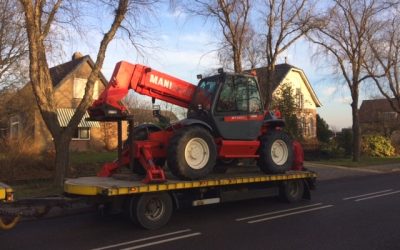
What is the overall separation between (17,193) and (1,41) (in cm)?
1695

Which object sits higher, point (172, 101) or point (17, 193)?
point (172, 101)

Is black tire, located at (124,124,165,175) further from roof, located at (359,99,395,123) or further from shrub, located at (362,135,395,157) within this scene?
roof, located at (359,99,395,123)

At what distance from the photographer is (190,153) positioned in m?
11.0

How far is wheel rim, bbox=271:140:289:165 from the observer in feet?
42.4

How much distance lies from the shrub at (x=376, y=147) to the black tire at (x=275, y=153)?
27476mm

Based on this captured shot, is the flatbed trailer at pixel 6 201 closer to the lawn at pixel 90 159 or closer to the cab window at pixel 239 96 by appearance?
the cab window at pixel 239 96

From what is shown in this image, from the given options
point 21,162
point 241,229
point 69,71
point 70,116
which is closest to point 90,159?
point 21,162

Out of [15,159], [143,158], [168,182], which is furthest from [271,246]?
[15,159]

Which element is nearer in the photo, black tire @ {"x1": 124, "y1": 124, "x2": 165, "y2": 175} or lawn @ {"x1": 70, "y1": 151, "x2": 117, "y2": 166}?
black tire @ {"x1": 124, "y1": 124, "x2": 165, "y2": 175}

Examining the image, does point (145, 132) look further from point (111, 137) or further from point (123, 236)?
point (111, 137)

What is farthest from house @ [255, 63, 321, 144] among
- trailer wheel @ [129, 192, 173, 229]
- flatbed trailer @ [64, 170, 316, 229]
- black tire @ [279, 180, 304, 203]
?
trailer wheel @ [129, 192, 173, 229]

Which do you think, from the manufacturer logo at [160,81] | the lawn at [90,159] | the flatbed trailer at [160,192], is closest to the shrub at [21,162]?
the lawn at [90,159]

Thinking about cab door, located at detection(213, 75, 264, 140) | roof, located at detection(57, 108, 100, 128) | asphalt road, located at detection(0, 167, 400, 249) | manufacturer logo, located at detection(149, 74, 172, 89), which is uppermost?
roof, located at detection(57, 108, 100, 128)

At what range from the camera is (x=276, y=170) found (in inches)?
502
